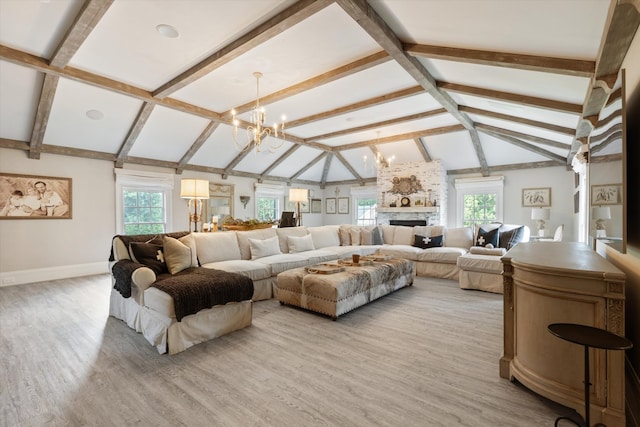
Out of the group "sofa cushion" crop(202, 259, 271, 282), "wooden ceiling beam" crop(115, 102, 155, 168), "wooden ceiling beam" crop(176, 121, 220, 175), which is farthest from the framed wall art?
"sofa cushion" crop(202, 259, 271, 282)

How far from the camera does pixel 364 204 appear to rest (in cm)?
1088

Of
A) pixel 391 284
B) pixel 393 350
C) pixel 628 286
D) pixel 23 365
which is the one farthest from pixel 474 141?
pixel 23 365

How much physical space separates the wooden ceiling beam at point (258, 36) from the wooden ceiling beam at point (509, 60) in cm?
135

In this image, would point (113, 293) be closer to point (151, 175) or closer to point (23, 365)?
point (23, 365)

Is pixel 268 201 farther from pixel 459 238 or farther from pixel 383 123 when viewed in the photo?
pixel 459 238

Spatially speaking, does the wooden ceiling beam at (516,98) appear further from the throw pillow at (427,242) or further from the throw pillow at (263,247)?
the throw pillow at (263,247)

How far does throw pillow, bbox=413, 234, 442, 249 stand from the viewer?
19.8 feet

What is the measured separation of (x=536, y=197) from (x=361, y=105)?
17.4 feet

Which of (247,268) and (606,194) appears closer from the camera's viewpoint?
(606,194)

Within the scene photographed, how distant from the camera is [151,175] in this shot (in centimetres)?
695

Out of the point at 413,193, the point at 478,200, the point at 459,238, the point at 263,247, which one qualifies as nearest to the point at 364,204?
the point at 413,193

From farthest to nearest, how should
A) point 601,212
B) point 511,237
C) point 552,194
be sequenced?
point 552,194 < point 511,237 < point 601,212

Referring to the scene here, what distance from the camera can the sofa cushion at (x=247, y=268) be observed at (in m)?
3.90

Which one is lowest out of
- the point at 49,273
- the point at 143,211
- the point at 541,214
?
the point at 49,273
